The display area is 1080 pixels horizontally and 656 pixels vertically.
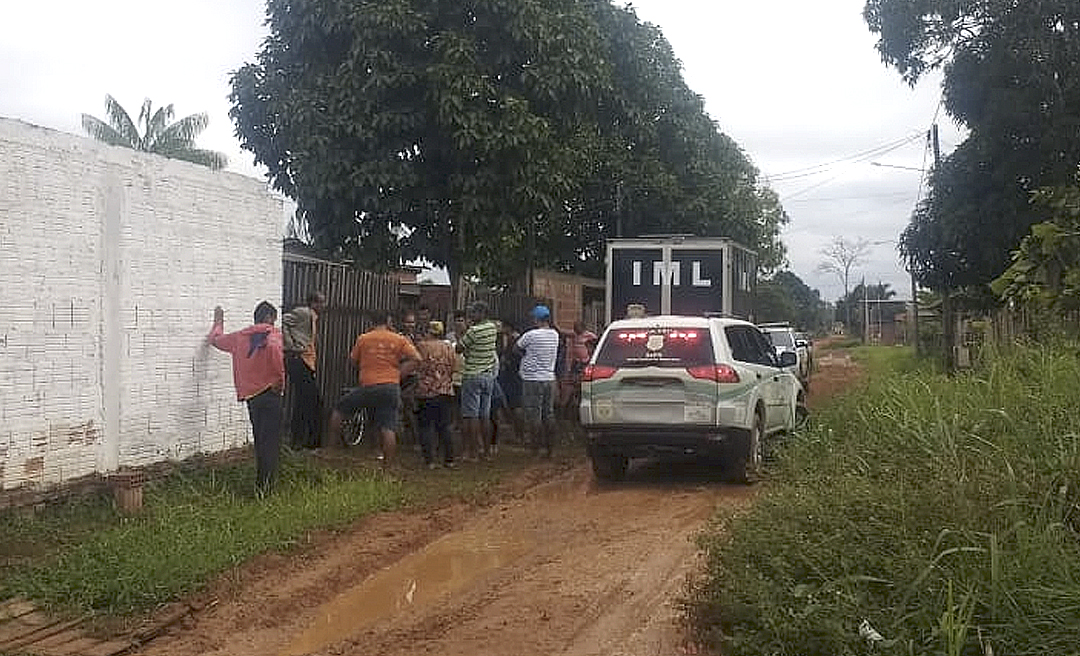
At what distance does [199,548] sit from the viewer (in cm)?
727

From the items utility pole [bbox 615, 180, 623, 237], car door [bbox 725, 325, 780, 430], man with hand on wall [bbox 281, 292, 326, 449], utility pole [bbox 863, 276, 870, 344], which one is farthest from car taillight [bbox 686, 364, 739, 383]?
utility pole [bbox 863, 276, 870, 344]

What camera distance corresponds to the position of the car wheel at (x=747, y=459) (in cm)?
1047

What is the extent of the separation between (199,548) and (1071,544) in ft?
16.4

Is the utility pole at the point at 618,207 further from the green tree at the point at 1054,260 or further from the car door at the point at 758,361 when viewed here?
the car door at the point at 758,361

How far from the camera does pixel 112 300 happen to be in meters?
8.81

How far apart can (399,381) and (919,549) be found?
667 centimetres

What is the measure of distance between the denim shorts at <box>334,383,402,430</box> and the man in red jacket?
148cm

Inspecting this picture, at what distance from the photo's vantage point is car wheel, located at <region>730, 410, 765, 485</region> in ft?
34.3

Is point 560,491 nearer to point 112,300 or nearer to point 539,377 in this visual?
point 539,377

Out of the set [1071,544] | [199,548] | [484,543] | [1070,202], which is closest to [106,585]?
[199,548]

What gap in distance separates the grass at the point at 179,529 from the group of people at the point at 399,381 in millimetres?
527

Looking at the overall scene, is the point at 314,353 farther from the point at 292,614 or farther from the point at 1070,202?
the point at 1070,202

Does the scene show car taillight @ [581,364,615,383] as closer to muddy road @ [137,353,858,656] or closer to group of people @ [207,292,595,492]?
muddy road @ [137,353,858,656]

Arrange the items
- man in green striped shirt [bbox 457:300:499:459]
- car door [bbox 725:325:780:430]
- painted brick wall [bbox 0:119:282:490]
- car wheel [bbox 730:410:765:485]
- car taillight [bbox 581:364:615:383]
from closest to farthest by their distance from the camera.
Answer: painted brick wall [bbox 0:119:282:490]
car wheel [bbox 730:410:765:485]
car taillight [bbox 581:364:615:383]
car door [bbox 725:325:780:430]
man in green striped shirt [bbox 457:300:499:459]
